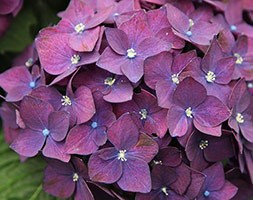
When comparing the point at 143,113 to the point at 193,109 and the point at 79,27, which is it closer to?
the point at 193,109

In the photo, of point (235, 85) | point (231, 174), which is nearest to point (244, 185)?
point (231, 174)

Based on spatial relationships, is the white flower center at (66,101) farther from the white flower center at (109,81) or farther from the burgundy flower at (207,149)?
the burgundy flower at (207,149)

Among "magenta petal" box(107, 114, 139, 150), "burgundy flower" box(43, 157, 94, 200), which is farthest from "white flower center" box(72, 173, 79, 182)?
"magenta petal" box(107, 114, 139, 150)

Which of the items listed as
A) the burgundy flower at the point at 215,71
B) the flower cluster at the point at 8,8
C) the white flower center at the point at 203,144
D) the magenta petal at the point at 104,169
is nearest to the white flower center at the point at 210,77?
the burgundy flower at the point at 215,71

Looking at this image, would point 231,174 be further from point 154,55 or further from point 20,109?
point 20,109

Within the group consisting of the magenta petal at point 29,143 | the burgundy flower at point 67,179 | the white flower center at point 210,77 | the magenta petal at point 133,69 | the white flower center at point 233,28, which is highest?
the magenta petal at point 133,69

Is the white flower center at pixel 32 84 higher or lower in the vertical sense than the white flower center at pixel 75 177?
higher

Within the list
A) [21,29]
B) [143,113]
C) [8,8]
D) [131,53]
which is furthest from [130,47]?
[21,29]
